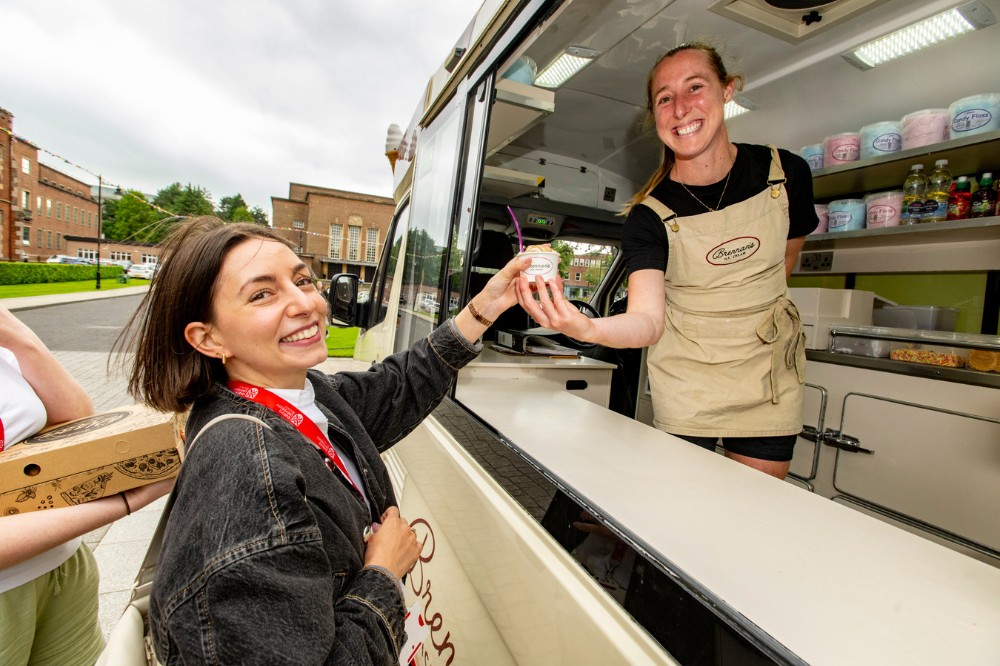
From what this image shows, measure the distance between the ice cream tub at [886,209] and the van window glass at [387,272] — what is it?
277 centimetres

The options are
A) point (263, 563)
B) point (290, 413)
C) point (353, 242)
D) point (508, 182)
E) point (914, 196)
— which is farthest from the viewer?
point (353, 242)

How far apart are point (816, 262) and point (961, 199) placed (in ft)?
3.40

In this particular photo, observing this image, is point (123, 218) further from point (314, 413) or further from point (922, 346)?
point (922, 346)

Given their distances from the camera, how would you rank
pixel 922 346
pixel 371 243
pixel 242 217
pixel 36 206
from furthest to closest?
pixel 371 243 < pixel 36 206 < pixel 242 217 < pixel 922 346

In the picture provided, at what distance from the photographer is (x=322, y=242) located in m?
39.8

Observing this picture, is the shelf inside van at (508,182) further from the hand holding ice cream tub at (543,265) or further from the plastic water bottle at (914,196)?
the plastic water bottle at (914,196)

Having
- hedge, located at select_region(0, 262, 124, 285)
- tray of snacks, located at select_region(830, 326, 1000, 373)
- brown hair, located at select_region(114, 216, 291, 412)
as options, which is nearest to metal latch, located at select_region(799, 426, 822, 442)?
tray of snacks, located at select_region(830, 326, 1000, 373)

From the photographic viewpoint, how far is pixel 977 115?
224 centimetres

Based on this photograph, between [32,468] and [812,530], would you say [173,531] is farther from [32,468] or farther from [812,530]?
[812,530]

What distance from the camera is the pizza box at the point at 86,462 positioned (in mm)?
1062

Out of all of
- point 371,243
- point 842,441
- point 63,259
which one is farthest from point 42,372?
point 63,259

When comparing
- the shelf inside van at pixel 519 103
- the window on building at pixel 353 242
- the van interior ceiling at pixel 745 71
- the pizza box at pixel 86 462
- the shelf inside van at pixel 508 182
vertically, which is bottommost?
the pizza box at pixel 86 462

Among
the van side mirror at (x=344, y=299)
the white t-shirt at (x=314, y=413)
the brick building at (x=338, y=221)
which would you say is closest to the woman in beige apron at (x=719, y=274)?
the white t-shirt at (x=314, y=413)

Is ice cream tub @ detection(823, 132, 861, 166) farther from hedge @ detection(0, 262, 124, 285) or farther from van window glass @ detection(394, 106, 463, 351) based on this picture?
hedge @ detection(0, 262, 124, 285)
